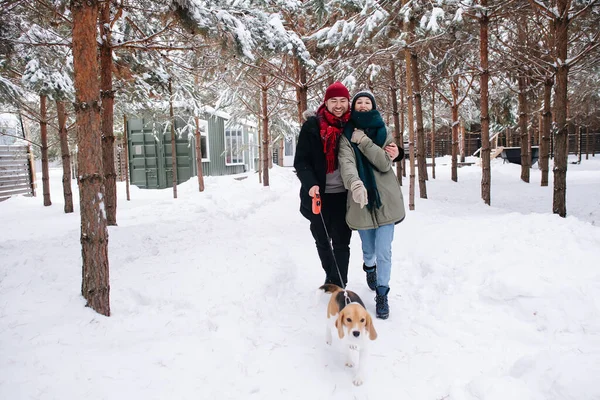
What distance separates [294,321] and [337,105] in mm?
2038

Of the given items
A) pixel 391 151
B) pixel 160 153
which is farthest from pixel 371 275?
pixel 160 153

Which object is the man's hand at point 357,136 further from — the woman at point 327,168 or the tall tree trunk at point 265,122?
the tall tree trunk at point 265,122

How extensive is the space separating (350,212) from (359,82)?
8797 millimetres

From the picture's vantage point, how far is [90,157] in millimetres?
2941

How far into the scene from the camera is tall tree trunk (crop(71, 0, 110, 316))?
288 cm

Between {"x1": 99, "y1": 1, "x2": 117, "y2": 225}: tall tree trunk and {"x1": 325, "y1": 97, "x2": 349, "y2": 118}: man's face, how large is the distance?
182 inches

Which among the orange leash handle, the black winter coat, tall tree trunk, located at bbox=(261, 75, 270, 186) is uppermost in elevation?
tall tree trunk, located at bbox=(261, 75, 270, 186)

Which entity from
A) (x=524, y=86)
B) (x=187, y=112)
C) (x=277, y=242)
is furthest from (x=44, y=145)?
(x=524, y=86)

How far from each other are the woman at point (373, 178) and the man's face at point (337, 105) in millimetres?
89

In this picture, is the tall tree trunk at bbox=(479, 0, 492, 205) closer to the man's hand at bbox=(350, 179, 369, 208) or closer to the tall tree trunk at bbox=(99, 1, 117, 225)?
the man's hand at bbox=(350, 179, 369, 208)

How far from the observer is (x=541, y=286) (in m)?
3.28

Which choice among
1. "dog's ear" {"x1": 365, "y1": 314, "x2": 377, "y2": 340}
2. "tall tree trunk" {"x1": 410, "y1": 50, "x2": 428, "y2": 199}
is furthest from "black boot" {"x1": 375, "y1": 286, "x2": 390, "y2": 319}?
"tall tree trunk" {"x1": 410, "y1": 50, "x2": 428, "y2": 199}

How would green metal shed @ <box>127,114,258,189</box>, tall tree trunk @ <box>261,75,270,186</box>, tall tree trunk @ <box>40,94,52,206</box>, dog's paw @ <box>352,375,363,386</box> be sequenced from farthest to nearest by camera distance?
green metal shed @ <box>127,114,258,189</box>
tall tree trunk @ <box>261,75,270,186</box>
tall tree trunk @ <box>40,94,52,206</box>
dog's paw @ <box>352,375,363,386</box>

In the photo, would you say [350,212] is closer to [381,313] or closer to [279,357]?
[381,313]
